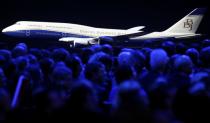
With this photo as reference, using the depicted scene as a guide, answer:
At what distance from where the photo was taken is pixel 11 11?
18875 millimetres

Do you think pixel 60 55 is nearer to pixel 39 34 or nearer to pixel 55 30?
pixel 55 30

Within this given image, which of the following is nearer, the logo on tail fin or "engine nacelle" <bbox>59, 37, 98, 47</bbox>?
"engine nacelle" <bbox>59, 37, 98, 47</bbox>

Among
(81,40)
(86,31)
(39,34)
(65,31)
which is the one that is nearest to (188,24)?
(86,31)

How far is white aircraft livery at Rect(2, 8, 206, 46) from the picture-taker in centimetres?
1903

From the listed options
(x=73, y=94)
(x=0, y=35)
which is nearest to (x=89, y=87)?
(x=73, y=94)

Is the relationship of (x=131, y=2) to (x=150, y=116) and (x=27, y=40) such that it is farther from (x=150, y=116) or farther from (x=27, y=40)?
(x=150, y=116)

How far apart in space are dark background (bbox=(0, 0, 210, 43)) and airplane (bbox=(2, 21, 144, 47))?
58cm

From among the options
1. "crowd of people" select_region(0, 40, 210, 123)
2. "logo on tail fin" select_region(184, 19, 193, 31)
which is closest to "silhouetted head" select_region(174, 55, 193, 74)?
"crowd of people" select_region(0, 40, 210, 123)

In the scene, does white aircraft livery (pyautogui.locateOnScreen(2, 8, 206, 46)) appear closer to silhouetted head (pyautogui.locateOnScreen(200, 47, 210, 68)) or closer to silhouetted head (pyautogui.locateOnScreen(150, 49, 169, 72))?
silhouetted head (pyautogui.locateOnScreen(200, 47, 210, 68))

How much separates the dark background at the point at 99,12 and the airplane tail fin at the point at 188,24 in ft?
1.73

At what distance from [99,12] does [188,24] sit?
5239 mm

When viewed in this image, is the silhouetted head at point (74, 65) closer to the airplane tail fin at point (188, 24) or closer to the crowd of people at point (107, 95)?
the crowd of people at point (107, 95)

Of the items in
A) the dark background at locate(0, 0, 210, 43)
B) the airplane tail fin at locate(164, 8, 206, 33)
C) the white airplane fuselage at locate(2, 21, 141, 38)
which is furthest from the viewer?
the airplane tail fin at locate(164, 8, 206, 33)

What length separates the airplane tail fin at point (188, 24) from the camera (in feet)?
67.8
